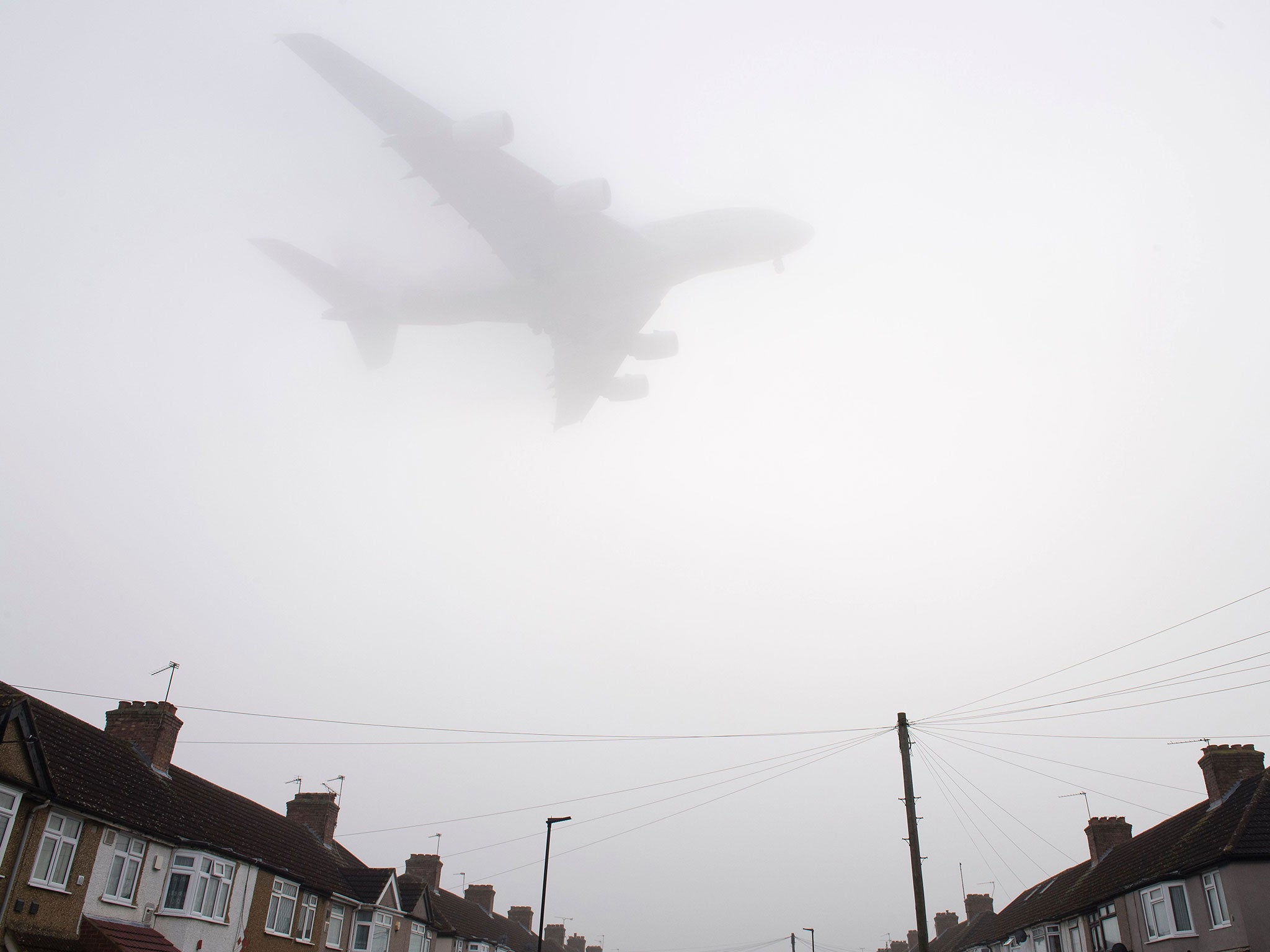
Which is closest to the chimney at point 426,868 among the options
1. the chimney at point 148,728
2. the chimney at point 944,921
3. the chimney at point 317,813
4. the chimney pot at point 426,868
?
the chimney pot at point 426,868

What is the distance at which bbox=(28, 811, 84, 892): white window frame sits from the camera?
1580cm

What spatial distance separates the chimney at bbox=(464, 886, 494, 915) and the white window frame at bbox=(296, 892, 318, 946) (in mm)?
23500

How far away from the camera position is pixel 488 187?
33.3 metres

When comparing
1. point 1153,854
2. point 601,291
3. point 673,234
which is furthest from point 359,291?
point 1153,854

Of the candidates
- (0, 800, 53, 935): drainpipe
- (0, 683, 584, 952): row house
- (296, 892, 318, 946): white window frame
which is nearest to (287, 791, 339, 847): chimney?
(0, 683, 584, 952): row house

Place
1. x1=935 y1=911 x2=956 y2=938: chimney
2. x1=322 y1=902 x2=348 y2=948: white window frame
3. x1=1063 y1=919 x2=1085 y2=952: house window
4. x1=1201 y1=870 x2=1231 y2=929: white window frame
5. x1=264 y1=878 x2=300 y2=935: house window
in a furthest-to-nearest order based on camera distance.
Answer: x1=935 y1=911 x2=956 y2=938: chimney, x1=1063 y1=919 x2=1085 y2=952: house window, x1=322 y1=902 x2=348 y2=948: white window frame, x1=264 y1=878 x2=300 y2=935: house window, x1=1201 y1=870 x2=1231 y2=929: white window frame

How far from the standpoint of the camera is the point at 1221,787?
79.9 feet

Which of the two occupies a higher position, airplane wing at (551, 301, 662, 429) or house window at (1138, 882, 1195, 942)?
airplane wing at (551, 301, 662, 429)

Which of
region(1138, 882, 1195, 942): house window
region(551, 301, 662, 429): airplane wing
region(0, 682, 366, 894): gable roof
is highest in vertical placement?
region(551, 301, 662, 429): airplane wing

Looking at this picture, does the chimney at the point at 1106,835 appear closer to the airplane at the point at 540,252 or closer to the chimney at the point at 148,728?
the airplane at the point at 540,252

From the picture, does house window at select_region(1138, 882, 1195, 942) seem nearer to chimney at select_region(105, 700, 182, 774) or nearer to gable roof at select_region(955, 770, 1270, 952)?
gable roof at select_region(955, 770, 1270, 952)

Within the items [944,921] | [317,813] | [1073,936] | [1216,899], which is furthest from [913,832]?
[944,921]

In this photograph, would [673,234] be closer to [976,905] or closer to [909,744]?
[909,744]

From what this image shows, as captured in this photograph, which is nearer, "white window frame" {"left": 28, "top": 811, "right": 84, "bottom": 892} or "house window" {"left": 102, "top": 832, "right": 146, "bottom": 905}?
"white window frame" {"left": 28, "top": 811, "right": 84, "bottom": 892}
